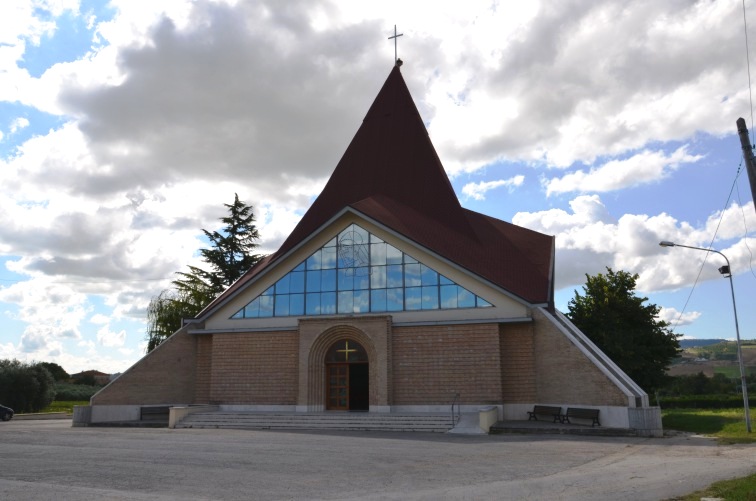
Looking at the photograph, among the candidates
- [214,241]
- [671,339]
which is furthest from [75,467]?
[214,241]

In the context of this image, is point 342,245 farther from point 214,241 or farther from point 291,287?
point 214,241

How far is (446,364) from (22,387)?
28.5 metres

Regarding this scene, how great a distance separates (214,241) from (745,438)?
33233 millimetres

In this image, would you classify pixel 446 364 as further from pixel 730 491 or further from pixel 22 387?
pixel 22 387

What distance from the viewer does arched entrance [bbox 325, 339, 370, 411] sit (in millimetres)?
26078

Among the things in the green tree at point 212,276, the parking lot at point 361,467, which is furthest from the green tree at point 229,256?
the parking lot at point 361,467

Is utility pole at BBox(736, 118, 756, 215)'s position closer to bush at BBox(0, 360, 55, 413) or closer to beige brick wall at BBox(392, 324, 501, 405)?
beige brick wall at BBox(392, 324, 501, 405)

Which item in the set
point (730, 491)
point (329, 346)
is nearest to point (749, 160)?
point (730, 491)

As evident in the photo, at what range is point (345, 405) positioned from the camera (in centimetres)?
2612

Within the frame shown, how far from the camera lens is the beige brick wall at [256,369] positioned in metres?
26.3

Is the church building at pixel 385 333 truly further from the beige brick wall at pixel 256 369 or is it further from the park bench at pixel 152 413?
the park bench at pixel 152 413

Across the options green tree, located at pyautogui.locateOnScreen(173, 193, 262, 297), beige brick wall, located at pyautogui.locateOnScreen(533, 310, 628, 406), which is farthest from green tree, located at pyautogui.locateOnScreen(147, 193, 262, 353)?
beige brick wall, located at pyautogui.locateOnScreen(533, 310, 628, 406)

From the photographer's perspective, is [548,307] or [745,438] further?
[548,307]

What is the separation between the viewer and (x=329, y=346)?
26.2 meters
